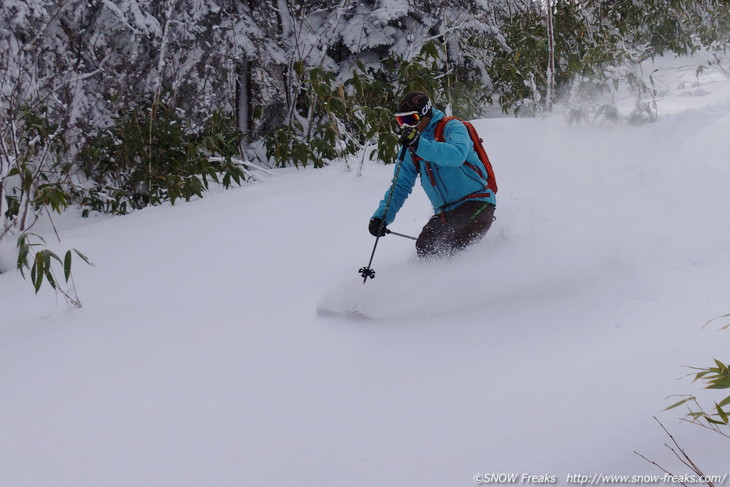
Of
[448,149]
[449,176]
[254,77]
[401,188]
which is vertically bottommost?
[401,188]

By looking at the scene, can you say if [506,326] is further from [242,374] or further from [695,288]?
[242,374]

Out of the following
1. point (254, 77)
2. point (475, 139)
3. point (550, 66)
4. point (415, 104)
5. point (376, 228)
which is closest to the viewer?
point (415, 104)

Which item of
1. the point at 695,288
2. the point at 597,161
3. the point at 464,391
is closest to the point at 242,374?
the point at 464,391

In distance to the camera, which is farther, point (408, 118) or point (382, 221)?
point (382, 221)

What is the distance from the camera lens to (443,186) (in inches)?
164

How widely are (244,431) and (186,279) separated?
2.16 m

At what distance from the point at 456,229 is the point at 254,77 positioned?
721cm

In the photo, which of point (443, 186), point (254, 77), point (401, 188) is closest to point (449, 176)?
point (443, 186)

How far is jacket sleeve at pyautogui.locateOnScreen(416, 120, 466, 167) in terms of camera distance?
12.3 ft

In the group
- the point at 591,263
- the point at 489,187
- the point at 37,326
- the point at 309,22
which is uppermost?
the point at 309,22

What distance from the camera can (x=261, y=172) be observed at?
316 inches

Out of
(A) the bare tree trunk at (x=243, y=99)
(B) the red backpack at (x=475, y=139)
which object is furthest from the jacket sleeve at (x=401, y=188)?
(A) the bare tree trunk at (x=243, y=99)

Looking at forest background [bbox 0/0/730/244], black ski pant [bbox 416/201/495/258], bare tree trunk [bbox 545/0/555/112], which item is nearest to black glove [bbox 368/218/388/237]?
black ski pant [bbox 416/201/495/258]

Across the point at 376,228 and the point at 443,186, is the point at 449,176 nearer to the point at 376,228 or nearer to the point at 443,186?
the point at 443,186
